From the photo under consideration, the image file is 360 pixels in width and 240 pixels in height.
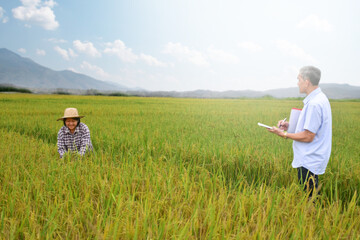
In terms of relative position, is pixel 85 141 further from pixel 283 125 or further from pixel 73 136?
pixel 283 125

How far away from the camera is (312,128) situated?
2344 millimetres

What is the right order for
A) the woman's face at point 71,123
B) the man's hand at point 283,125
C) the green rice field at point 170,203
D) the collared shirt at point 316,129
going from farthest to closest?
the woman's face at point 71,123 → the man's hand at point 283,125 → the collared shirt at point 316,129 → the green rice field at point 170,203

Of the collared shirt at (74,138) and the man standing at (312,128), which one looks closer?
the man standing at (312,128)

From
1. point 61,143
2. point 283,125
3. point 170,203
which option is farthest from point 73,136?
point 283,125

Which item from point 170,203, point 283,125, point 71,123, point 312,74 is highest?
point 312,74

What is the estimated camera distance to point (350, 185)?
3.14m

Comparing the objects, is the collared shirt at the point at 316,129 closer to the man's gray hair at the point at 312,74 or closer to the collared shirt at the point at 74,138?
the man's gray hair at the point at 312,74

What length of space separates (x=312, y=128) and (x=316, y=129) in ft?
0.13

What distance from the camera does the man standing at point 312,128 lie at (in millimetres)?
2346

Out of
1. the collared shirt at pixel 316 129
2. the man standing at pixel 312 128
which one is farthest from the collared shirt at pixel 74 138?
the collared shirt at pixel 316 129

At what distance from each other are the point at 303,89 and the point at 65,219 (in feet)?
7.61

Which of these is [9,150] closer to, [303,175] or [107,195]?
[107,195]

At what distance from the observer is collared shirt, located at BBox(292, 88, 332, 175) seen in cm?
234

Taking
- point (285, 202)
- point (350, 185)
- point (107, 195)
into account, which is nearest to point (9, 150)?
point (107, 195)
